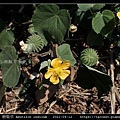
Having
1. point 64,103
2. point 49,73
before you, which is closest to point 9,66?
point 49,73

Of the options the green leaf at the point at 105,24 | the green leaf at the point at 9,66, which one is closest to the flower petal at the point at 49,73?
the green leaf at the point at 9,66

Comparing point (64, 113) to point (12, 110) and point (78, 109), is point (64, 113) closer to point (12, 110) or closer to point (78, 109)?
point (78, 109)

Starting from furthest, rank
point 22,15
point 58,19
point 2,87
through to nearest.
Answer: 1. point 22,15
2. point 2,87
3. point 58,19

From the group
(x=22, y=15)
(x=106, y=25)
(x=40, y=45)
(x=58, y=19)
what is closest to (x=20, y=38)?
(x=22, y=15)

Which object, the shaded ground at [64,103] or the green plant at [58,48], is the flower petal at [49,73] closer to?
the green plant at [58,48]

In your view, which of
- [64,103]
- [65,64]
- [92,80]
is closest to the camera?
[65,64]

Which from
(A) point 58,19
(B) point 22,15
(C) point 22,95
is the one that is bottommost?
(C) point 22,95

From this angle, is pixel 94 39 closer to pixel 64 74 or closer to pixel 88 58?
pixel 88 58
